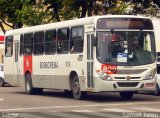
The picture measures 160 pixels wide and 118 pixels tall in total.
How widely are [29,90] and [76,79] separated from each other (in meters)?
5.71

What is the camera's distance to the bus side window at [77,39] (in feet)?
74.1

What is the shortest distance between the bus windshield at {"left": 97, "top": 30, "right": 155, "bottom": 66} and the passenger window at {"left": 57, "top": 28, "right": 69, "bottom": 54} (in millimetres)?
2669

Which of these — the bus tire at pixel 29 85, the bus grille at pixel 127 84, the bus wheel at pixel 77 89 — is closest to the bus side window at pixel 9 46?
the bus tire at pixel 29 85

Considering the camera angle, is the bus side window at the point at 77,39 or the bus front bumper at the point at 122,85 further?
the bus side window at the point at 77,39

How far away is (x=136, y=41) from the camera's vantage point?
71.5 ft

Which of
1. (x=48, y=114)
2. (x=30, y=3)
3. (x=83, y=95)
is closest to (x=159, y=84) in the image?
(x=83, y=95)

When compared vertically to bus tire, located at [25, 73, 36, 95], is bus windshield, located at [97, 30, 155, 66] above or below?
above

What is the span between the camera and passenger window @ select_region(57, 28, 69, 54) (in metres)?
23.8

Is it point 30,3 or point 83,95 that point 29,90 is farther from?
point 30,3

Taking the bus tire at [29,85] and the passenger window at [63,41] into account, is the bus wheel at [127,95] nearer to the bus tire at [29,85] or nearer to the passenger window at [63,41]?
the passenger window at [63,41]

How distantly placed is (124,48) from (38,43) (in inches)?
246

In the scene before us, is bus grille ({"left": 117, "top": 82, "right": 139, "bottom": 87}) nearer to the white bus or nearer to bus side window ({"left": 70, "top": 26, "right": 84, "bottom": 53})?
the white bus

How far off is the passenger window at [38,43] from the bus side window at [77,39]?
3.21m

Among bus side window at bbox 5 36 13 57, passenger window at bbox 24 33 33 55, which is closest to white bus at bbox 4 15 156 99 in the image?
passenger window at bbox 24 33 33 55
